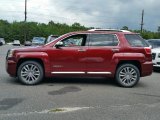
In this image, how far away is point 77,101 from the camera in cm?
801

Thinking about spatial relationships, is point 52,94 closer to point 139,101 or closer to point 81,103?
point 81,103

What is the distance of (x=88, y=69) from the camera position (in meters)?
10.4

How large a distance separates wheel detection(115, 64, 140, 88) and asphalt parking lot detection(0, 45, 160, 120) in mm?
224

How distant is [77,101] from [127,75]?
3.00m

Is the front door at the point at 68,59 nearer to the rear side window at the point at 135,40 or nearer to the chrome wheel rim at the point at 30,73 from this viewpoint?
the chrome wheel rim at the point at 30,73

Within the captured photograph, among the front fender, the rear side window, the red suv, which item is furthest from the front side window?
the rear side window

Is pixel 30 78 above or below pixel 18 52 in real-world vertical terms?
below

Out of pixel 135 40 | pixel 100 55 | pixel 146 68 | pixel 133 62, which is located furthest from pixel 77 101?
pixel 135 40

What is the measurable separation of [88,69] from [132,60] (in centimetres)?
140

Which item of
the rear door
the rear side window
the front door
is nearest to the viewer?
the front door

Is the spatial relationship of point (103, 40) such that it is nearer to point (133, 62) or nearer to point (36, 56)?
point (133, 62)

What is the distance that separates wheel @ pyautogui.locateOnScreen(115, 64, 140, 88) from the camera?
34.3 feet

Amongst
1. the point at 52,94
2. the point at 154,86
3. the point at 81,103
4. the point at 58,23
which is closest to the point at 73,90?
the point at 52,94

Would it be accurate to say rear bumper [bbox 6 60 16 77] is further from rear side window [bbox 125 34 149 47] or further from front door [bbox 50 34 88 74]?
rear side window [bbox 125 34 149 47]
